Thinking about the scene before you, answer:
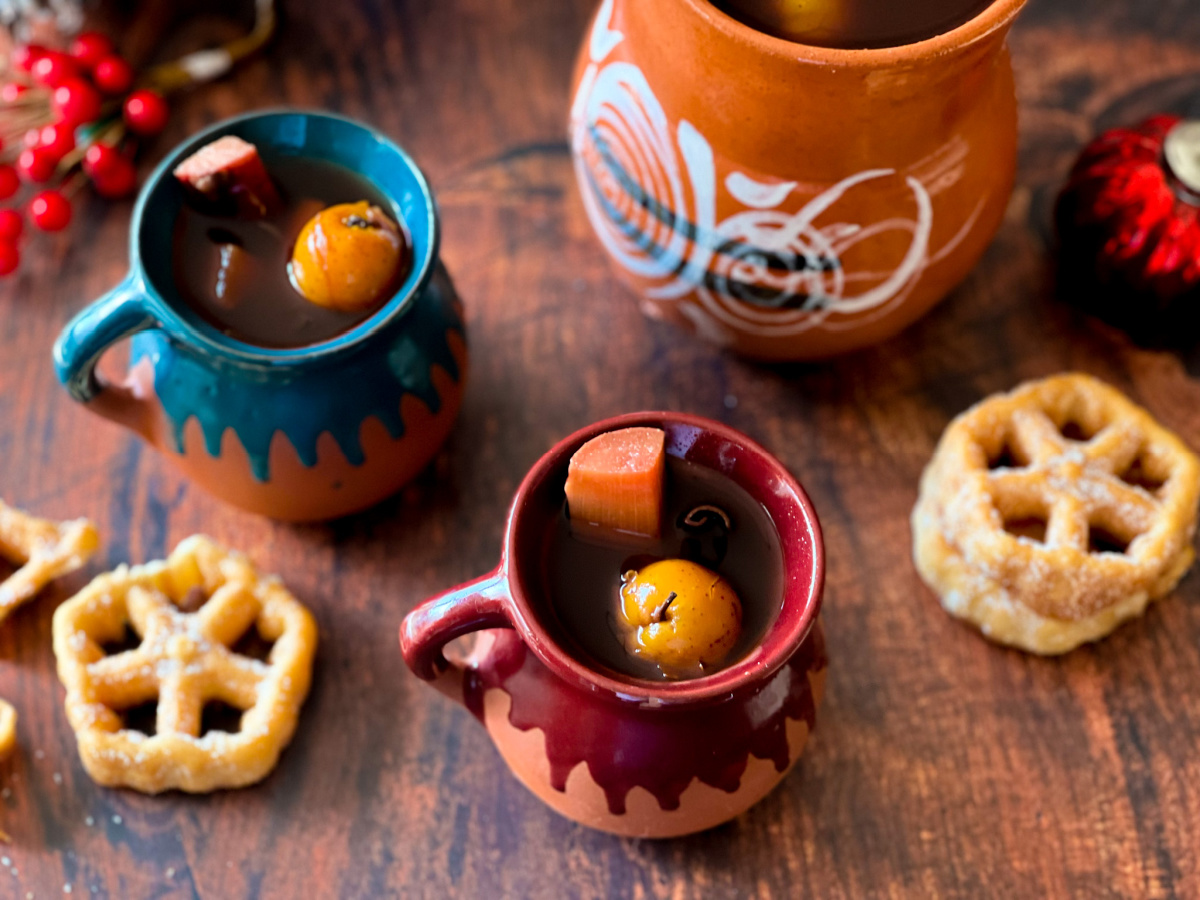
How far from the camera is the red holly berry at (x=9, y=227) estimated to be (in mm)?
1137

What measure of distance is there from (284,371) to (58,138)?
0.51 meters

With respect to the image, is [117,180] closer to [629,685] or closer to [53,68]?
[53,68]

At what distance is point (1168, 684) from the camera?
997mm

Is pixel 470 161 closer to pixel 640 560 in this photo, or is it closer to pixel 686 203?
pixel 686 203

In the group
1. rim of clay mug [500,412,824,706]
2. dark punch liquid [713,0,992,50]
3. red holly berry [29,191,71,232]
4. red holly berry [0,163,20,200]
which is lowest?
rim of clay mug [500,412,824,706]

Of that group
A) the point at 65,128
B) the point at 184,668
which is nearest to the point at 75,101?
the point at 65,128

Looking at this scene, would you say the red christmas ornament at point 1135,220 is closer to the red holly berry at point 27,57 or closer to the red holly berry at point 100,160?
the red holly berry at point 100,160

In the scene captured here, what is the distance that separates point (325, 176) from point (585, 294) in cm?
32

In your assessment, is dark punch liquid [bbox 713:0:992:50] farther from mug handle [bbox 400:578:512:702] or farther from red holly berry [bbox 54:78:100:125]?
red holly berry [bbox 54:78:100:125]

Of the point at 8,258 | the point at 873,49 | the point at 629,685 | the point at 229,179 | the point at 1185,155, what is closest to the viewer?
the point at 629,685

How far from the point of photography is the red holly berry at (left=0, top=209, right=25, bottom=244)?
1.14 meters

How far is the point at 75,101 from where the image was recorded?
3.84 ft

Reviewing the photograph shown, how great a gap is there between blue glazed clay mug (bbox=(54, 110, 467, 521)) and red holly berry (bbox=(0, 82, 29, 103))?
1.44 ft

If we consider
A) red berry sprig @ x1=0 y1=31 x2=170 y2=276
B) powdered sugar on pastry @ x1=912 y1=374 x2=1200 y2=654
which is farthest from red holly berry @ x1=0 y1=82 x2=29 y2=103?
powdered sugar on pastry @ x1=912 y1=374 x2=1200 y2=654
